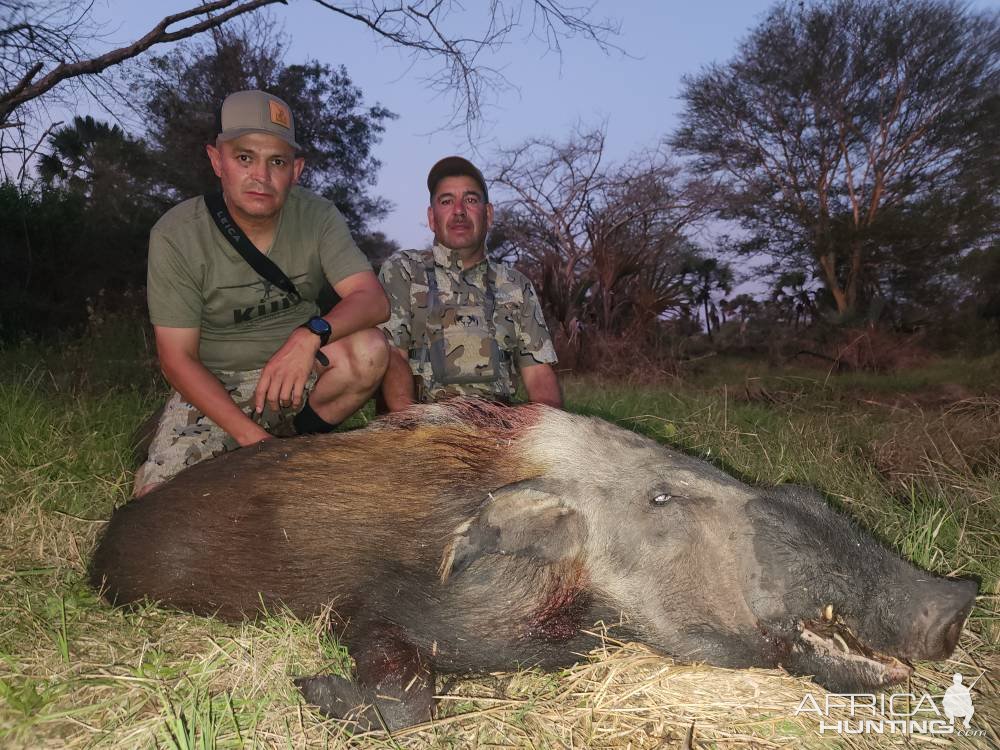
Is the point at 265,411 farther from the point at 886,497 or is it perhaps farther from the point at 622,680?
the point at 886,497

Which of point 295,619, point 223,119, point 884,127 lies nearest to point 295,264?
point 223,119

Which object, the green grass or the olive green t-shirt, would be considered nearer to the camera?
the green grass

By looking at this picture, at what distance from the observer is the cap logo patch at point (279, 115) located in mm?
2508

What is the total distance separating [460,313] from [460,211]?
509 mm

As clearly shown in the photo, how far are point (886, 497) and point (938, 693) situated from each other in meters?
1.63

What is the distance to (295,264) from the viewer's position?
2.76 metres

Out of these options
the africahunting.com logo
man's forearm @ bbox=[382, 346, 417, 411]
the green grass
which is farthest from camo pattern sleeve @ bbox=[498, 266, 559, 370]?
the africahunting.com logo

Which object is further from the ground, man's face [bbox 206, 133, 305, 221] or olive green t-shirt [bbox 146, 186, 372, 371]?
man's face [bbox 206, 133, 305, 221]

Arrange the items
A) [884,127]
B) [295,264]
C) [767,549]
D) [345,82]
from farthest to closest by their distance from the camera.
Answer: [884,127] → [345,82] → [295,264] → [767,549]

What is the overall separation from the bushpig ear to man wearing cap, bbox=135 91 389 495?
0.91 meters

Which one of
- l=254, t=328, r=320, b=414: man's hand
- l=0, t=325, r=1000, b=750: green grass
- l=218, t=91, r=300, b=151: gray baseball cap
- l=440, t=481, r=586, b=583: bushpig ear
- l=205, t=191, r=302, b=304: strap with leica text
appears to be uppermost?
l=218, t=91, r=300, b=151: gray baseball cap

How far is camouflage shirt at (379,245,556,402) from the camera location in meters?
3.62

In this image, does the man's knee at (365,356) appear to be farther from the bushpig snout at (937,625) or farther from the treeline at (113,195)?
the treeline at (113,195)

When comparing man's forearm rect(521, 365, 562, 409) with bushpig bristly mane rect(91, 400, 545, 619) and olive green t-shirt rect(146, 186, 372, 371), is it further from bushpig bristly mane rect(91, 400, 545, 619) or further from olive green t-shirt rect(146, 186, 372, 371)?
bushpig bristly mane rect(91, 400, 545, 619)
